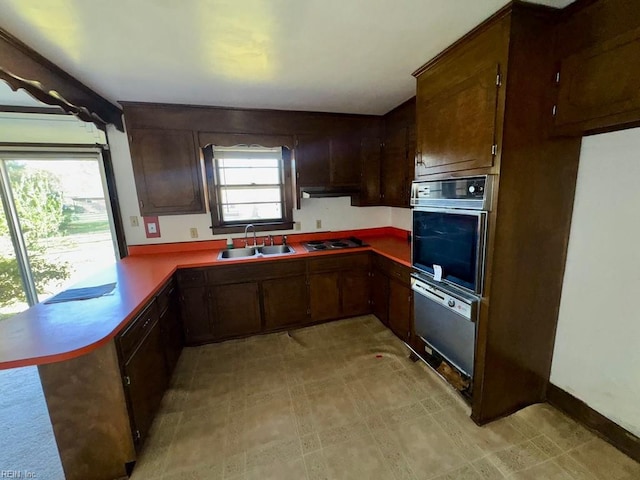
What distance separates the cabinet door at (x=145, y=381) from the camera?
1.42 meters

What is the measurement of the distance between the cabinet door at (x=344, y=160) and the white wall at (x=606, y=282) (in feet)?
6.26

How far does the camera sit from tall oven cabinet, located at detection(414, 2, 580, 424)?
1.31 meters

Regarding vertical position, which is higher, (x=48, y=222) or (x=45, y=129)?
(x=45, y=129)

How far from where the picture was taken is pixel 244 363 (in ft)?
7.55

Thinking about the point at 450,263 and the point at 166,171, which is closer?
the point at 450,263

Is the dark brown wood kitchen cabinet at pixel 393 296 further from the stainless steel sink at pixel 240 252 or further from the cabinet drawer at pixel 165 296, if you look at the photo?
the cabinet drawer at pixel 165 296

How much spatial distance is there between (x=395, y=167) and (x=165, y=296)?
2528 mm

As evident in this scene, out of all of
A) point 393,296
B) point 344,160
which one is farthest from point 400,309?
point 344,160

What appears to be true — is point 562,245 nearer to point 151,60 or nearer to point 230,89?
point 230,89

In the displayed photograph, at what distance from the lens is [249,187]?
2977 mm

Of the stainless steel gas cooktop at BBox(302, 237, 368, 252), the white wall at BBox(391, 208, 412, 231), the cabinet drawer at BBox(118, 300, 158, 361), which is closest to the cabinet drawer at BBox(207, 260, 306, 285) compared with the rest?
the stainless steel gas cooktop at BBox(302, 237, 368, 252)

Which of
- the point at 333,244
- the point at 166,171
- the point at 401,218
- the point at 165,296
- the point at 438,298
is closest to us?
the point at 438,298

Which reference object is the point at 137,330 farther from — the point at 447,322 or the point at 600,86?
the point at 600,86

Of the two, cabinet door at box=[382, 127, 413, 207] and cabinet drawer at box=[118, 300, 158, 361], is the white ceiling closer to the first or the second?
cabinet door at box=[382, 127, 413, 207]
